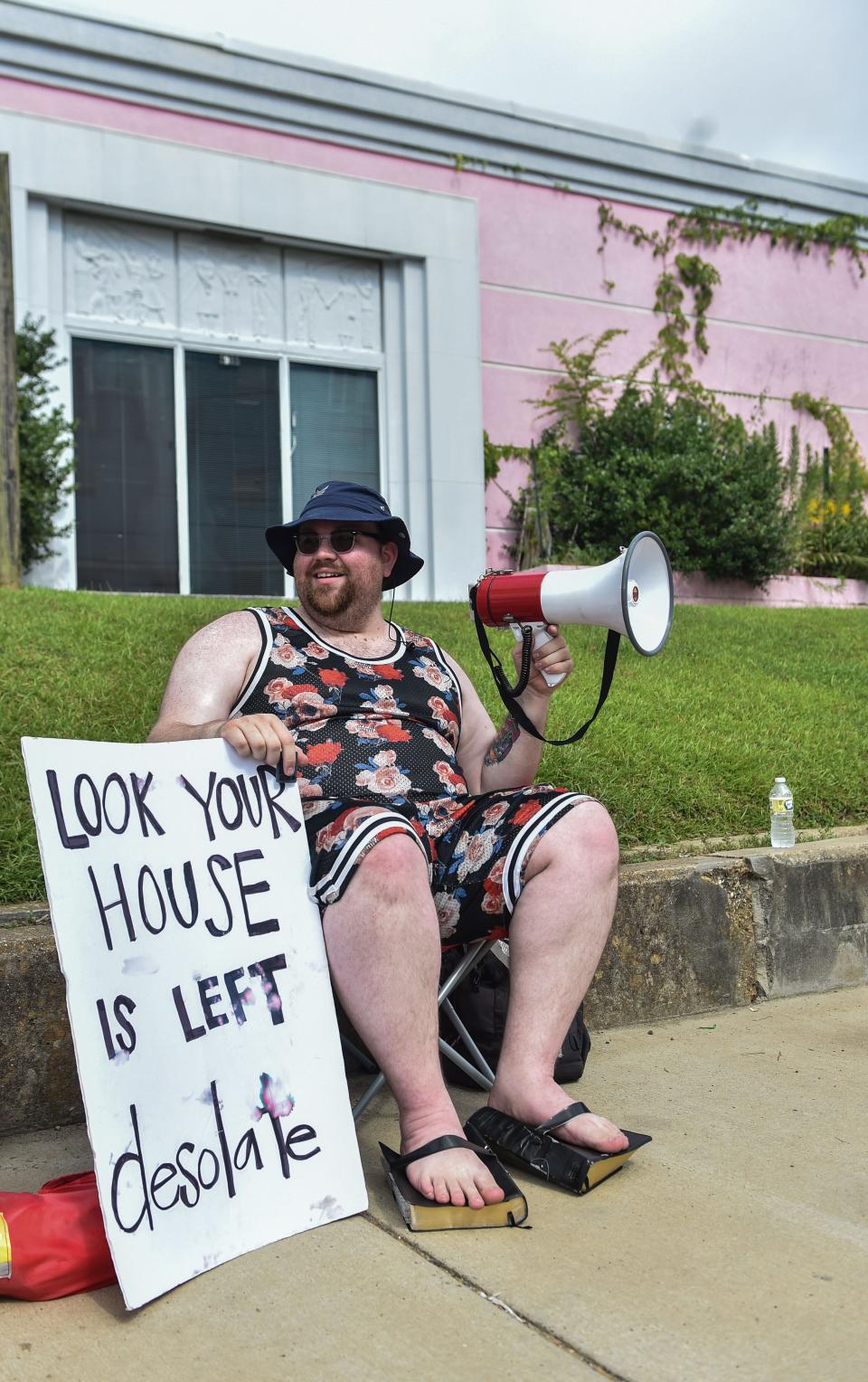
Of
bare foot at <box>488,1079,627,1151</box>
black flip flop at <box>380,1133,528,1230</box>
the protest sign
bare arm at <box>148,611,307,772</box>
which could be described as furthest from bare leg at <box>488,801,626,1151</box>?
bare arm at <box>148,611,307,772</box>

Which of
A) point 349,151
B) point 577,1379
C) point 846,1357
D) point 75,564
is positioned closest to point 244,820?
point 577,1379

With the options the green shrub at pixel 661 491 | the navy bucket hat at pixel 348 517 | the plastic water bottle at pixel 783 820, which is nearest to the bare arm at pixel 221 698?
the navy bucket hat at pixel 348 517

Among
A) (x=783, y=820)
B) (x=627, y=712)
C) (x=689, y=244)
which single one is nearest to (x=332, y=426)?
(x=689, y=244)

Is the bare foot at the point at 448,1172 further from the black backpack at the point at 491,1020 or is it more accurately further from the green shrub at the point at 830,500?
the green shrub at the point at 830,500

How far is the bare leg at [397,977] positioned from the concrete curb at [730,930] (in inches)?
37.6

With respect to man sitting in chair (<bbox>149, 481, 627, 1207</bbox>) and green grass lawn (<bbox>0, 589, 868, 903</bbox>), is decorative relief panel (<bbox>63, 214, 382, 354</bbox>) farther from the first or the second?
man sitting in chair (<bbox>149, 481, 627, 1207</bbox>)

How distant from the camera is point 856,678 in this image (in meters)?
7.27

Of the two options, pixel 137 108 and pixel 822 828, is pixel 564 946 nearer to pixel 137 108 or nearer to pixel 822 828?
pixel 822 828

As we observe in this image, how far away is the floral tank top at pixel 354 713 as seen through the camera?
A: 9.96 ft

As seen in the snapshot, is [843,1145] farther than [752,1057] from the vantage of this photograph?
No

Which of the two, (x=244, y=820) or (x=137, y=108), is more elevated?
(x=137, y=108)

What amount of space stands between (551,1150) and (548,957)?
392 mm

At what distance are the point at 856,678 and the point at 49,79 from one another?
28.1 ft

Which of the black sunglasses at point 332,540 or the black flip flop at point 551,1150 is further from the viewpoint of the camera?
the black sunglasses at point 332,540
